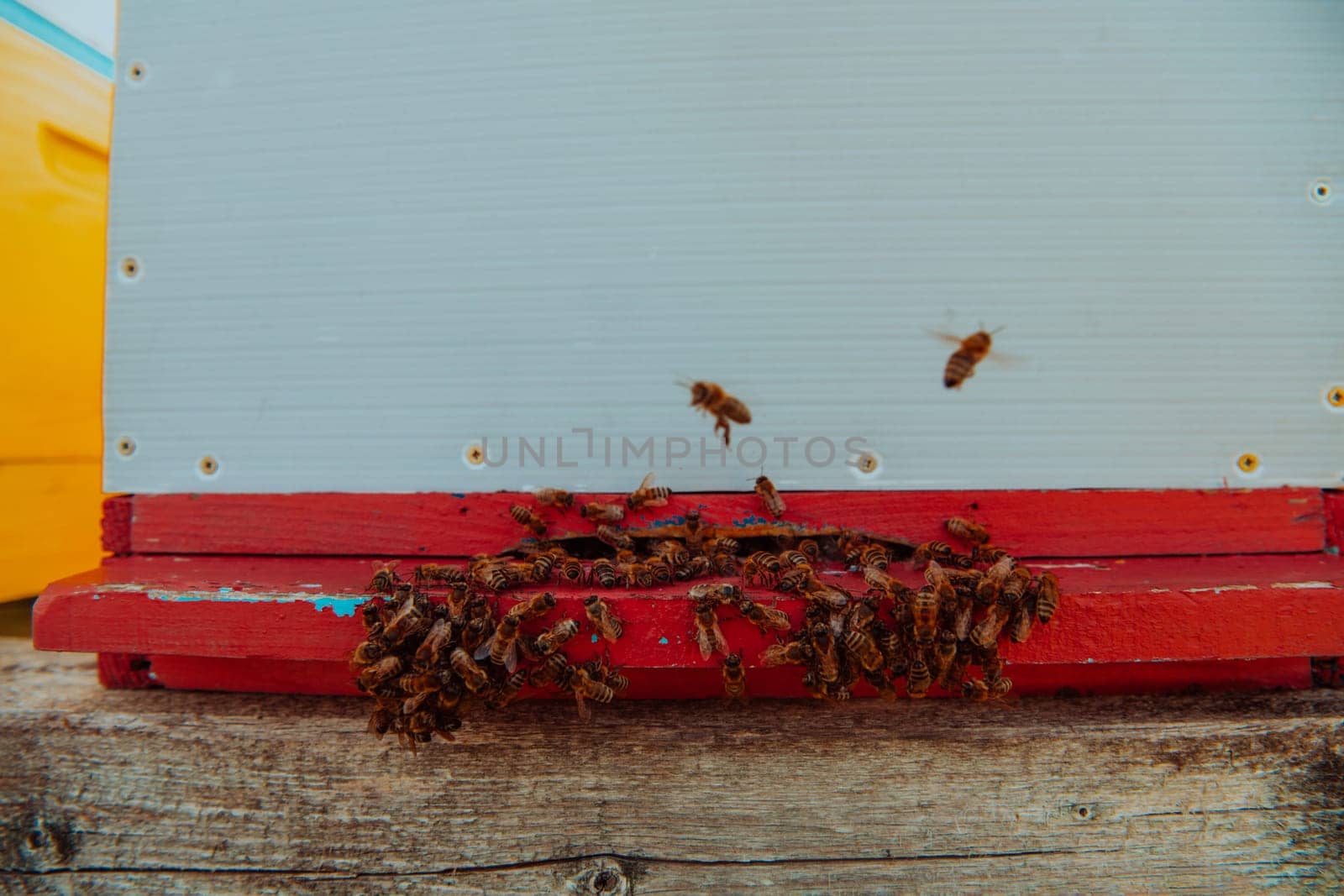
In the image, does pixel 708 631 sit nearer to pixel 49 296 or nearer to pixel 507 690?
pixel 507 690

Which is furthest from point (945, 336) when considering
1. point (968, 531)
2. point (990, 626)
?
point (990, 626)

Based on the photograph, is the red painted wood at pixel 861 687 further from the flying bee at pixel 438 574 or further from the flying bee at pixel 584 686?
the flying bee at pixel 438 574

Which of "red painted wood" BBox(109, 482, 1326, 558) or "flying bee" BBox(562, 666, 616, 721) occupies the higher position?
"red painted wood" BBox(109, 482, 1326, 558)

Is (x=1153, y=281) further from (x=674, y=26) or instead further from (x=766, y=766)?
(x=766, y=766)

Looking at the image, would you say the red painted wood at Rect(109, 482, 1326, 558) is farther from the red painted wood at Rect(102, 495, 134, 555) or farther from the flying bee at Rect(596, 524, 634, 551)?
the red painted wood at Rect(102, 495, 134, 555)

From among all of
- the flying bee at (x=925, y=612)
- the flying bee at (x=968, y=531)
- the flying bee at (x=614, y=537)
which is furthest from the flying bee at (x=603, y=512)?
the flying bee at (x=968, y=531)

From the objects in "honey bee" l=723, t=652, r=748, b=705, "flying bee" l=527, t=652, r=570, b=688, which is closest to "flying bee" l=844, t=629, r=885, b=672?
"honey bee" l=723, t=652, r=748, b=705

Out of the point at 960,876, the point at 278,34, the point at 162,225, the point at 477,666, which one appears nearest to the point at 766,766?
the point at 960,876
